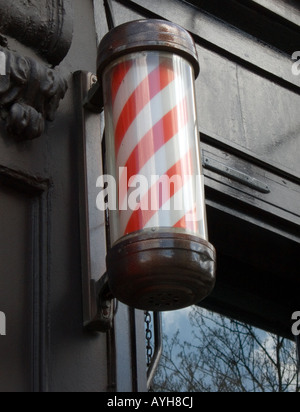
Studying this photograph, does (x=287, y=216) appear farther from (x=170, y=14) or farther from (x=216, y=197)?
(x=170, y=14)

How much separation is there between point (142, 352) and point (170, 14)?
164 cm

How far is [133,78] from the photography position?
8.96ft

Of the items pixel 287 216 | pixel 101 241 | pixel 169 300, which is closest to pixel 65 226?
pixel 101 241

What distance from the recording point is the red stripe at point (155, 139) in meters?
2.57

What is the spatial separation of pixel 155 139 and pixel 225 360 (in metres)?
1.67

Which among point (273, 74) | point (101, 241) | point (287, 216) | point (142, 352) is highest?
point (273, 74)

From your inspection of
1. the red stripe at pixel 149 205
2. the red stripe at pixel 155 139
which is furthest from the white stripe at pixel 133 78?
the red stripe at pixel 149 205

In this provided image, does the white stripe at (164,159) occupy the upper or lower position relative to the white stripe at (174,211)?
upper

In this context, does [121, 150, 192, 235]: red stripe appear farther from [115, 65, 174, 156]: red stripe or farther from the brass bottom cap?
[115, 65, 174, 156]: red stripe

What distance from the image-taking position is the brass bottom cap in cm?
242

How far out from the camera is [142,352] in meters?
3.00

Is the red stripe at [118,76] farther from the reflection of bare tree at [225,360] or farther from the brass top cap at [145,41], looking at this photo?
the reflection of bare tree at [225,360]

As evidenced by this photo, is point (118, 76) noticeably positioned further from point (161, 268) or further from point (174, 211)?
point (161, 268)

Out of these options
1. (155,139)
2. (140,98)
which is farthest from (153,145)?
(140,98)
